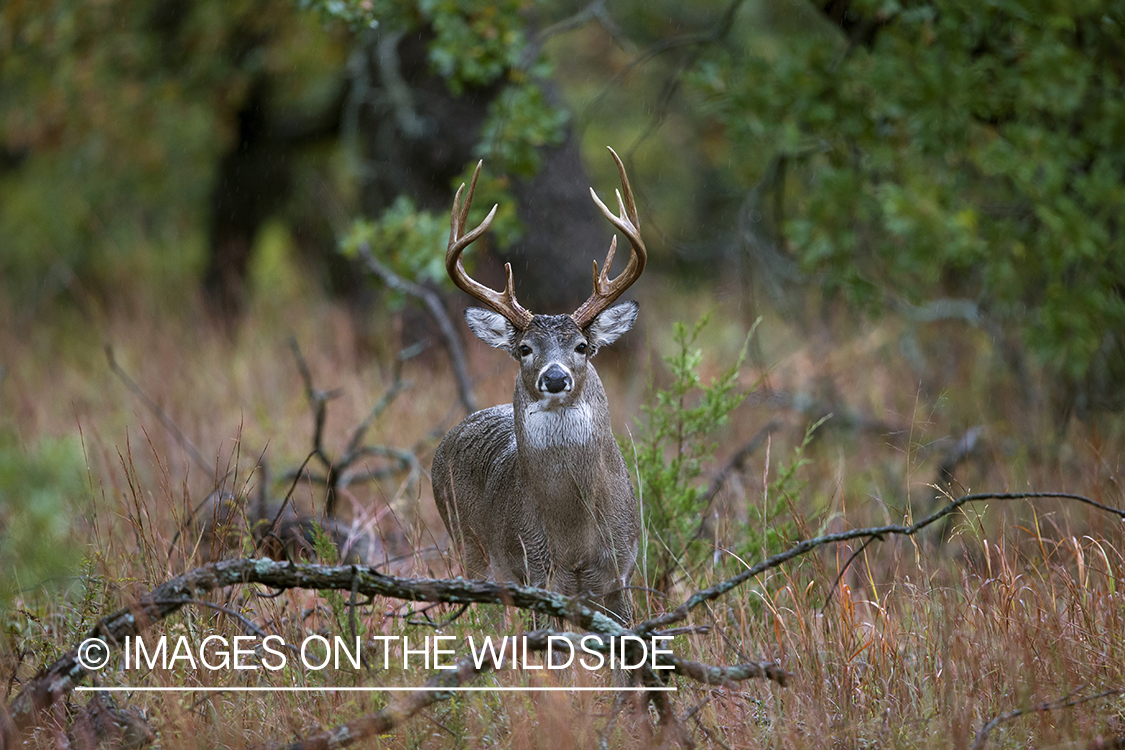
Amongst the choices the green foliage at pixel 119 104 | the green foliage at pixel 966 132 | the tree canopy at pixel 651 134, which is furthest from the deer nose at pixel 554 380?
the green foliage at pixel 119 104

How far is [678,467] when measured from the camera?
4.57 m

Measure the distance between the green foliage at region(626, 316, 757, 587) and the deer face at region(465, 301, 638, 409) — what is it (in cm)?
48

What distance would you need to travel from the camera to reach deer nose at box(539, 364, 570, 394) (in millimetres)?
3869

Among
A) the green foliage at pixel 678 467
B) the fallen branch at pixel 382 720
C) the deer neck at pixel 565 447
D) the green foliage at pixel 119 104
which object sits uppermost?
the fallen branch at pixel 382 720

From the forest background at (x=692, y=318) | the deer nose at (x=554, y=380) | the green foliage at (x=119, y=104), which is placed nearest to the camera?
the forest background at (x=692, y=318)

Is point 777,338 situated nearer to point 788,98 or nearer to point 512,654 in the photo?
point 788,98

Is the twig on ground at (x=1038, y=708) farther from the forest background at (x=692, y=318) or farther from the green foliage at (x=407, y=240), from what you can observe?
the green foliage at (x=407, y=240)

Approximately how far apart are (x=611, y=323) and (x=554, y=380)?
1.78 feet

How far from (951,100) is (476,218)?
8.00 ft

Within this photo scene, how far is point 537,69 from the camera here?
19.4 ft

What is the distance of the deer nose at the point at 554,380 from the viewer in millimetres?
3869

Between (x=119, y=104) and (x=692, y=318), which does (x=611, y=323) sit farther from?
(x=119, y=104)

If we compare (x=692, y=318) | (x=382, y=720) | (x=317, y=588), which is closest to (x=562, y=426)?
(x=317, y=588)

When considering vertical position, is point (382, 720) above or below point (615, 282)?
below
